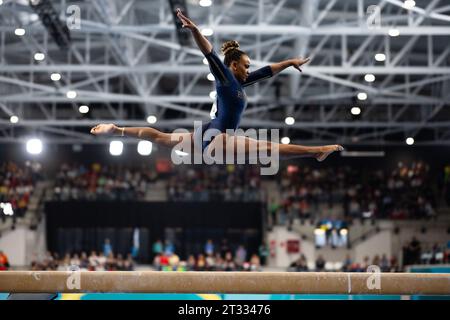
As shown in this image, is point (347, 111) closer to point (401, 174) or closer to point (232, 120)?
point (401, 174)

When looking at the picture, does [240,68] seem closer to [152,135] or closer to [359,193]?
[152,135]

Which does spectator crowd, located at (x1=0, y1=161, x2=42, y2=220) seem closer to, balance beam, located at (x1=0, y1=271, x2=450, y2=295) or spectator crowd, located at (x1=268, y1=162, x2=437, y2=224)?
spectator crowd, located at (x1=268, y1=162, x2=437, y2=224)

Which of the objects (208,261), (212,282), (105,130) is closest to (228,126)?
(105,130)

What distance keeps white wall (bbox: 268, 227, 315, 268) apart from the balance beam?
2057cm

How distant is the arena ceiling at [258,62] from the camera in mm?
15930

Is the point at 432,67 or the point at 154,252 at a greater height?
the point at 432,67

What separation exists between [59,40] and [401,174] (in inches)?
638

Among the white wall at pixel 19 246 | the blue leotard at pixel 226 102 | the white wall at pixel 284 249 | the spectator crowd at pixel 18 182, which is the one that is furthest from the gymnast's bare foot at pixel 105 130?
the white wall at pixel 19 246

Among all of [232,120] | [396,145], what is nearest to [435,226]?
[396,145]

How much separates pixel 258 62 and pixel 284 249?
35.5 feet

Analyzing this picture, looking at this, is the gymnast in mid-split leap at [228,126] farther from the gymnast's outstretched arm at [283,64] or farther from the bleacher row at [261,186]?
the bleacher row at [261,186]

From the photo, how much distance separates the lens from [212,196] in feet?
88.3

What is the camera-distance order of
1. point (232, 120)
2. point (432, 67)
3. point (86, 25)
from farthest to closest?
point (432, 67), point (86, 25), point (232, 120)

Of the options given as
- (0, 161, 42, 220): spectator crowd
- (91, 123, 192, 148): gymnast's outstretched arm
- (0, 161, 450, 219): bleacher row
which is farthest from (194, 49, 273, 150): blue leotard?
(0, 161, 450, 219): bleacher row
